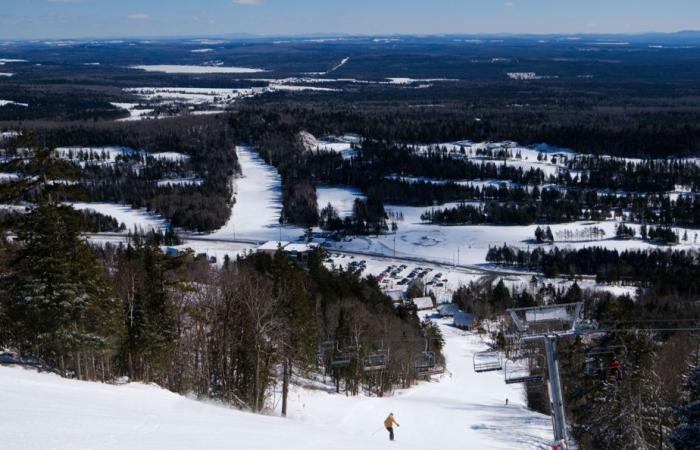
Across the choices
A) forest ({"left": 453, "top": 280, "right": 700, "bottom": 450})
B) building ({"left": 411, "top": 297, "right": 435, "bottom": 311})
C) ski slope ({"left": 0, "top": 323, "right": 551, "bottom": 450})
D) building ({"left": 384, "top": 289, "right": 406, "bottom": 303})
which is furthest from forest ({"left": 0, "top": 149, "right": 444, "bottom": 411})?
building ({"left": 411, "top": 297, "right": 435, "bottom": 311})

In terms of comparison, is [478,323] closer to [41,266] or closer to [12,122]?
[41,266]

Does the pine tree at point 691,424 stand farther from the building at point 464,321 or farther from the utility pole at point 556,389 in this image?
the building at point 464,321

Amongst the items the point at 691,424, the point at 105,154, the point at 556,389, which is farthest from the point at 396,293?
the point at 105,154

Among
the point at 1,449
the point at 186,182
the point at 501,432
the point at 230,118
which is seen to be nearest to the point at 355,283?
the point at 501,432

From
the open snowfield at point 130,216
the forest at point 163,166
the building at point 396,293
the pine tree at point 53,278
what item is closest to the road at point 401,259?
the open snowfield at point 130,216

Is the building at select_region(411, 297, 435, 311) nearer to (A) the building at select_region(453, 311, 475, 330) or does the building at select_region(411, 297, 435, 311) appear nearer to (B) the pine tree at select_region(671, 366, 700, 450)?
(A) the building at select_region(453, 311, 475, 330)
